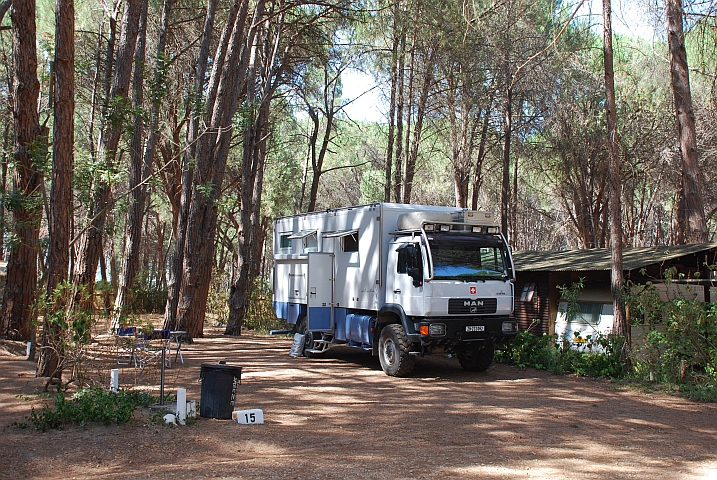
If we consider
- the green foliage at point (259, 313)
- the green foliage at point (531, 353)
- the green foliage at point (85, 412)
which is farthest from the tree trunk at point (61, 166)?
the green foliage at point (259, 313)

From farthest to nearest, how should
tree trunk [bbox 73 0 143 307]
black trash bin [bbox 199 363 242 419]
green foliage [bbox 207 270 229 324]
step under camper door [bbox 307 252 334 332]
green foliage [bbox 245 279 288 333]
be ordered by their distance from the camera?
green foliage [bbox 207 270 229 324], green foliage [bbox 245 279 288 333], step under camper door [bbox 307 252 334 332], tree trunk [bbox 73 0 143 307], black trash bin [bbox 199 363 242 419]

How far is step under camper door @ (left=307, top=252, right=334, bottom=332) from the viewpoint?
1337cm

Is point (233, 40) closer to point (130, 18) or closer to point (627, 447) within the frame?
point (130, 18)

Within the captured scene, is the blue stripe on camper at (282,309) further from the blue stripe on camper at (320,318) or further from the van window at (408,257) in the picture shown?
the van window at (408,257)

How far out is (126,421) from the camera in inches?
278

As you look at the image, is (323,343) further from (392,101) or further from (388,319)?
(392,101)

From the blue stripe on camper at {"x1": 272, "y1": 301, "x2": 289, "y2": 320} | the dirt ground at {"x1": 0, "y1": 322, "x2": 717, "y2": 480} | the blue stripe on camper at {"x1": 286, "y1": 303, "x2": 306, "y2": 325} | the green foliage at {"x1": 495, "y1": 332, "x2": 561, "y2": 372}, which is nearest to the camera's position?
the dirt ground at {"x1": 0, "y1": 322, "x2": 717, "y2": 480}

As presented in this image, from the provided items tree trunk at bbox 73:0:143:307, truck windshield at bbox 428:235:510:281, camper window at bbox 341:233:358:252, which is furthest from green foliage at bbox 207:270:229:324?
truck windshield at bbox 428:235:510:281

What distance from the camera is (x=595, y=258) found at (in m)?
14.3

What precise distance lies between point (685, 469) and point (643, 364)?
212 inches

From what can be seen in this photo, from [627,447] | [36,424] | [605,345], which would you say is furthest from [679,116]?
[36,424]

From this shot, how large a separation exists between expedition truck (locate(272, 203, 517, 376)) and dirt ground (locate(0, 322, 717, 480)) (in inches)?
35.2

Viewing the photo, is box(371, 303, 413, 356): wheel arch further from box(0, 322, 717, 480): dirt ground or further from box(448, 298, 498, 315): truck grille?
box(0, 322, 717, 480): dirt ground

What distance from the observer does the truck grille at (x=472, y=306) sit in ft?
36.5
